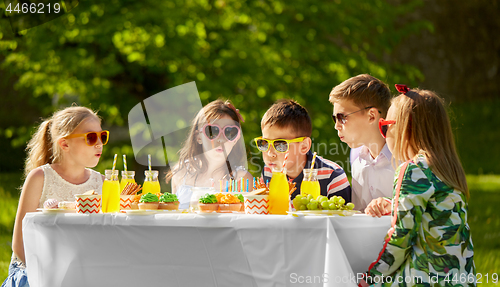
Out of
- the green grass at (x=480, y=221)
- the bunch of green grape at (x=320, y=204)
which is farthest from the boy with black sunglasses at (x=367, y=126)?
the green grass at (x=480, y=221)

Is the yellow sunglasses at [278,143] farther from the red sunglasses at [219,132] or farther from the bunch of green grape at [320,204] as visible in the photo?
the bunch of green grape at [320,204]

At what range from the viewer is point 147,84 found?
28.5ft

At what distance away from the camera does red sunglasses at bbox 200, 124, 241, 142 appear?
337 cm

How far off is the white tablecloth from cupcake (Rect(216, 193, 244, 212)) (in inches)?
5.8

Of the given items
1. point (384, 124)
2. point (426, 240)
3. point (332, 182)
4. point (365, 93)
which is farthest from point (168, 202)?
point (365, 93)

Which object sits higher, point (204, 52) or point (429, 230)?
point (204, 52)

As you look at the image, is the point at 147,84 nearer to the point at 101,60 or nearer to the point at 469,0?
the point at 101,60

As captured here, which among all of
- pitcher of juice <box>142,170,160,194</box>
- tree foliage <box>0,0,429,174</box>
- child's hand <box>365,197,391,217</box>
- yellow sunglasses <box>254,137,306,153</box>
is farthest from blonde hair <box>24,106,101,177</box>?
tree foliage <box>0,0,429,174</box>

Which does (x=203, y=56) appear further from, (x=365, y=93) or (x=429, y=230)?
(x=429, y=230)

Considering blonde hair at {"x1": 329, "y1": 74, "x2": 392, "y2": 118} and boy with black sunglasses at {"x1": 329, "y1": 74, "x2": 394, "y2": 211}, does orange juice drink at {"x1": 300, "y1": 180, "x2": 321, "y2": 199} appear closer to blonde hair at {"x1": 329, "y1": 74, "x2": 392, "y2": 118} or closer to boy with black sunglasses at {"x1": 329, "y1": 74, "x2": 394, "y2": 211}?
boy with black sunglasses at {"x1": 329, "y1": 74, "x2": 394, "y2": 211}

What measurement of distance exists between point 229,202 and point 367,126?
1.17 meters

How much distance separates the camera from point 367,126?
10.5 feet

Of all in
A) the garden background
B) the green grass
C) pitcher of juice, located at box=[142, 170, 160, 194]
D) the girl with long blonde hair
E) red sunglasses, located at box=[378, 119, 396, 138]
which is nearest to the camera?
red sunglasses, located at box=[378, 119, 396, 138]

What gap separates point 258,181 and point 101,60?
→ 19.6 ft
